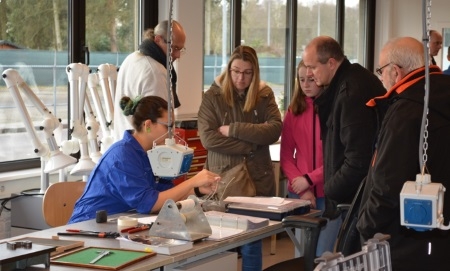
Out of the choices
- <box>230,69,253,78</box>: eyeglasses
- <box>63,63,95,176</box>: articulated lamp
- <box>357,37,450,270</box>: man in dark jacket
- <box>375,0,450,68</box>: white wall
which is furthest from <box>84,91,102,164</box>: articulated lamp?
<box>375,0,450,68</box>: white wall

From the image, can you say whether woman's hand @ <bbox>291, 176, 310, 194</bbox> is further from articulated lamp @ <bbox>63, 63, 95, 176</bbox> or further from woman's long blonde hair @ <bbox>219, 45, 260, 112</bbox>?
articulated lamp @ <bbox>63, 63, 95, 176</bbox>

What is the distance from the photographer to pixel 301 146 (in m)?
4.84

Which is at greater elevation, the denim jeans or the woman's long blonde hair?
the woman's long blonde hair

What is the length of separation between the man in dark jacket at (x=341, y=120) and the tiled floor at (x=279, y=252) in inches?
72.2

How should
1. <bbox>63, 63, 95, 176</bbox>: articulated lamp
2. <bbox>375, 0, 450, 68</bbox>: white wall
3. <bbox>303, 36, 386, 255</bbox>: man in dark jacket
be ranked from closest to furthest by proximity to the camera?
<bbox>303, 36, 386, 255</bbox>: man in dark jacket
<bbox>63, 63, 95, 176</bbox>: articulated lamp
<bbox>375, 0, 450, 68</bbox>: white wall

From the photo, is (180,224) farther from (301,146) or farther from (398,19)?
(398,19)

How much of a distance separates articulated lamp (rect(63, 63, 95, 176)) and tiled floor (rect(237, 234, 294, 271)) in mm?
1609

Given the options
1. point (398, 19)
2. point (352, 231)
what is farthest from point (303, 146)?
point (398, 19)

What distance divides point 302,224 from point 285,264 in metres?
0.38

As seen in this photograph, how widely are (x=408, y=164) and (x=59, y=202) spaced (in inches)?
80.1

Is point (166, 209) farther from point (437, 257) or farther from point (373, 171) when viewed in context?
point (437, 257)

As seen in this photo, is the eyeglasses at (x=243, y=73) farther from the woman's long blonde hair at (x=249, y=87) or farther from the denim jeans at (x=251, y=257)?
the denim jeans at (x=251, y=257)

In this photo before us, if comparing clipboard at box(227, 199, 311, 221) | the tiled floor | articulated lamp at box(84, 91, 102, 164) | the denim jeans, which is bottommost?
the tiled floor

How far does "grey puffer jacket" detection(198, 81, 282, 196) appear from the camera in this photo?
15.9ft
